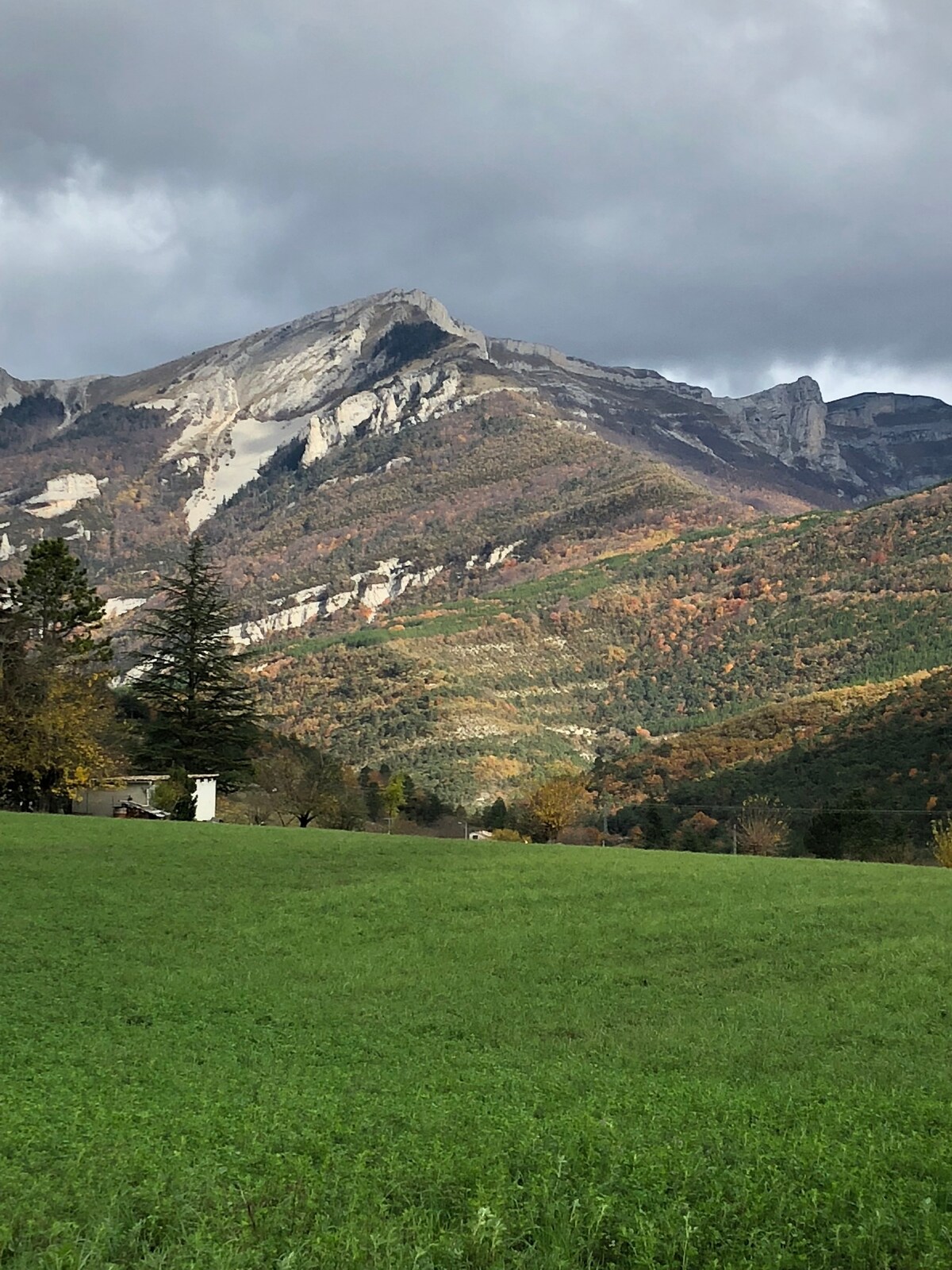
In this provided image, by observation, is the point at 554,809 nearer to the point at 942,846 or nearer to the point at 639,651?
the point at 942,846

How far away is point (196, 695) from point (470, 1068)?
1969 inches

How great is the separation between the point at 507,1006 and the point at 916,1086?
5.48m

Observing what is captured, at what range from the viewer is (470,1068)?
10.7 m

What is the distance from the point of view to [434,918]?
1994 centimetres

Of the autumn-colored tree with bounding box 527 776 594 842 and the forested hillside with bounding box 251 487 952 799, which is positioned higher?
the forested hillside with bounding box 251 487 952 799

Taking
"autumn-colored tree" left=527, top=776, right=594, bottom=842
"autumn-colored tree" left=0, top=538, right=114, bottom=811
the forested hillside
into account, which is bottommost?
"autumn-colored tree" left=527, top=776, right=594, bottom=842

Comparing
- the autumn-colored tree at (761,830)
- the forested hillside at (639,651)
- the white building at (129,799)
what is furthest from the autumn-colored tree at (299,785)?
the forested hillside at (639,651)

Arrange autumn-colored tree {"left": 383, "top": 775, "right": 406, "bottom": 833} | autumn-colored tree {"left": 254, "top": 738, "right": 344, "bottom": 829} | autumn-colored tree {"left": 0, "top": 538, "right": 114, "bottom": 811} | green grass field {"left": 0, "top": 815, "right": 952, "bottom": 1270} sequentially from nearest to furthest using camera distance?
green grass field {"left": 0, "top": 815, "right": 952, "bottom": 1270} < autumn-colored tree {"left": 0, "top": 538, "right": 114, "bottom": 811} < autumn-colored tree {"left": 254, "top": 738, "right": 344, "bottom": 829} < autumn-colored tree {"left": 383, "top": 775, "right": 406, "bottom": 833}

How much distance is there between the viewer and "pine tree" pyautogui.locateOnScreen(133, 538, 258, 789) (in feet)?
184

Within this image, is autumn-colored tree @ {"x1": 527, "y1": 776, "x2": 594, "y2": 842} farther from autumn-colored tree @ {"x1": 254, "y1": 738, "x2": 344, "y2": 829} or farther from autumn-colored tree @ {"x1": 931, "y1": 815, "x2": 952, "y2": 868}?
autumn-colored tree @ {"x1": 931, "y1": 815, "x2": 952, "y2": 868}

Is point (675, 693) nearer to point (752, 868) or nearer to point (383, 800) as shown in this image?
point (383, 800)

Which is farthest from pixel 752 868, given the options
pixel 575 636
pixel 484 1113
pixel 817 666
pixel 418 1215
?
pixel 575 636

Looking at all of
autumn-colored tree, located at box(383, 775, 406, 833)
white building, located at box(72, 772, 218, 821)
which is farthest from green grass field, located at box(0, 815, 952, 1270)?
autumn-colored tree, located at box(383, 775, 406, 833)

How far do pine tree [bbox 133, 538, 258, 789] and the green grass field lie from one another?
31.9 meters
